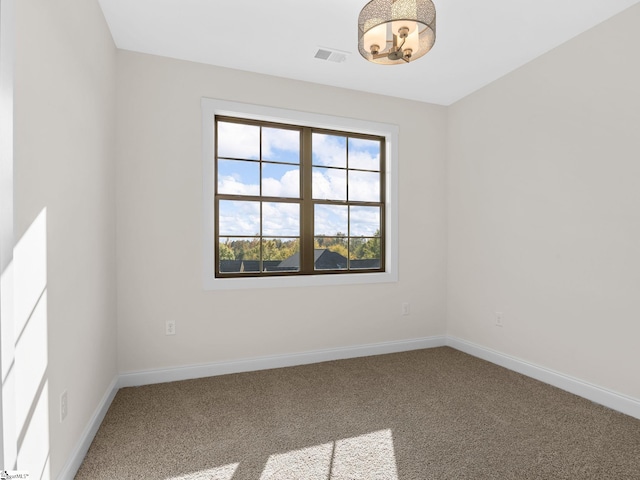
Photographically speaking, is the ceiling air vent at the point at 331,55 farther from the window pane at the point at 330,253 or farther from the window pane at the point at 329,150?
the window pane at the point at 330,253

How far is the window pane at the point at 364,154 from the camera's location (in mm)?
3748

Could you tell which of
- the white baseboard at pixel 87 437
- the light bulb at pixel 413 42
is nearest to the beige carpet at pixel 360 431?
the white baseboard at pixel 87 437

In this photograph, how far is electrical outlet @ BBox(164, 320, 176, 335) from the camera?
2.93m

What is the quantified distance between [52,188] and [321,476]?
1.85 metres

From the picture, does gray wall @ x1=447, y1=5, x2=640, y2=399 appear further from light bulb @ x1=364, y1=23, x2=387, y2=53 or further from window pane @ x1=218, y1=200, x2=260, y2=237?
window pane @ x1=218, y1=200, x2=260, y2=237

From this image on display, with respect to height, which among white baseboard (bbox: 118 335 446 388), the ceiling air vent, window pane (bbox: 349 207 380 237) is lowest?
white baseboard (bbox: 118 335 446 388)

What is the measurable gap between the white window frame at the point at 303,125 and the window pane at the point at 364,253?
12cm

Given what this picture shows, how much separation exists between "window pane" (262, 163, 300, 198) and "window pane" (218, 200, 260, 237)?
0.20 meters

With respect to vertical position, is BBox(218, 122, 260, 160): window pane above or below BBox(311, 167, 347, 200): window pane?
above

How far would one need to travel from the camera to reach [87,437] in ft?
6.41

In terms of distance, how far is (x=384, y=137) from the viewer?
12.6 feet

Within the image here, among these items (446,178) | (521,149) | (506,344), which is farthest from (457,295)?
(521,149)

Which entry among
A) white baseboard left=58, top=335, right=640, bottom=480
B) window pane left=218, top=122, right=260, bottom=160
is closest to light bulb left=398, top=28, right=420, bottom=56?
window pane left=218, top=122, right=260, bottom=160

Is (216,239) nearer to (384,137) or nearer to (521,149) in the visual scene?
(384,137)
